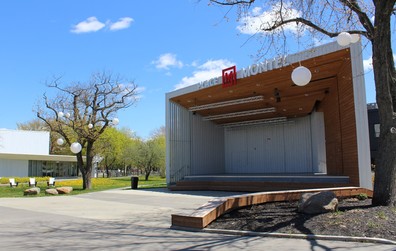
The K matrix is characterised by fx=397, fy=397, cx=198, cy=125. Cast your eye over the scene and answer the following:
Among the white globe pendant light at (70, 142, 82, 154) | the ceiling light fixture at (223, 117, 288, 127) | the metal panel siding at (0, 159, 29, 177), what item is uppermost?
the ceiling light fixture at (223, 117, 288, 127)

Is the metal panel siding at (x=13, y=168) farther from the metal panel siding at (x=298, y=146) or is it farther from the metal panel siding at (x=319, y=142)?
the metal panel siding at (x=319, y=142)

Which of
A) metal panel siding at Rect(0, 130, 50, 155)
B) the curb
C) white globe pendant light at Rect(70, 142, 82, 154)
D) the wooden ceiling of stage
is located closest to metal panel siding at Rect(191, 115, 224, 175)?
the wooden ceiling of stage

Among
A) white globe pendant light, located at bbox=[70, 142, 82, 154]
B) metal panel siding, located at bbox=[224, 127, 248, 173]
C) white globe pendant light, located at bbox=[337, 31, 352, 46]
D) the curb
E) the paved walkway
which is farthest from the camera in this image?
metal panel siding, located at bbox=[224, 127, 248, 173]

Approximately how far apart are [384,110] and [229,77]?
11.3 m

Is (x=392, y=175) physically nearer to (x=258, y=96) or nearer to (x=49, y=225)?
(x=49, y=225)

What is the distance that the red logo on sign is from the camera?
19.4 m

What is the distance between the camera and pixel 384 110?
28.8 feet

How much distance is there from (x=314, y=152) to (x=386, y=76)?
1731 centimetres

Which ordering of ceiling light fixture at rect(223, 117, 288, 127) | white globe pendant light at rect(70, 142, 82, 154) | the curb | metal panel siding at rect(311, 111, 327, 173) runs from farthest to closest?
ceiling light fixture at rect(223, 117, 288, 127) → metal panel siding at rect(311, 111, 327, 173) → white globe pendant light at rect(70, 142, 82, 154) → the curb

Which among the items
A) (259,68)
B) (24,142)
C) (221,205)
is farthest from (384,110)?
(24,142)

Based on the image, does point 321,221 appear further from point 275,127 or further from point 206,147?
point 275,127

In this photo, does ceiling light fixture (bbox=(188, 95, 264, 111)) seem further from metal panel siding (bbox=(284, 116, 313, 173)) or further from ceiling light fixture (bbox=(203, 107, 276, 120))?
metal panel siding (bbox=(284, 116, 313, 173))

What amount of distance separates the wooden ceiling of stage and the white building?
2953 centimetres

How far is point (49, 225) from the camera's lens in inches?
386
